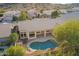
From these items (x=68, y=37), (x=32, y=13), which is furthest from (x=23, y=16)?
(x=68, y=37)

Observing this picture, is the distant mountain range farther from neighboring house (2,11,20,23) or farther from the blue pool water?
the blue pool water

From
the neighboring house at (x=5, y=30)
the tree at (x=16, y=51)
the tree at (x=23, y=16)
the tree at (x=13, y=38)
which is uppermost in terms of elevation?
the tree at (x=23, y=16)

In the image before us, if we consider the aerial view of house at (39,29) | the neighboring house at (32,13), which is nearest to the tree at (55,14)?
the aerial view of house at (39,29)

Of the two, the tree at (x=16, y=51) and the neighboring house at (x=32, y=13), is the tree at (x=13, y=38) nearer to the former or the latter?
the tree at (x=16, y=51)

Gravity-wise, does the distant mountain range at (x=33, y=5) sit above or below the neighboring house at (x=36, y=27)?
above

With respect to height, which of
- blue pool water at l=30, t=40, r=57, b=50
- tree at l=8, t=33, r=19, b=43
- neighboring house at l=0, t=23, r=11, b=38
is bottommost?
blue pool water at l=30, t=40, r=57, b=50

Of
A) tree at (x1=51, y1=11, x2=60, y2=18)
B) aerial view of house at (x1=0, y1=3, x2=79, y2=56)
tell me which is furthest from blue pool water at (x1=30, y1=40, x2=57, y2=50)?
tree at (x1=51, y1=11, x2=60, y2=18)
